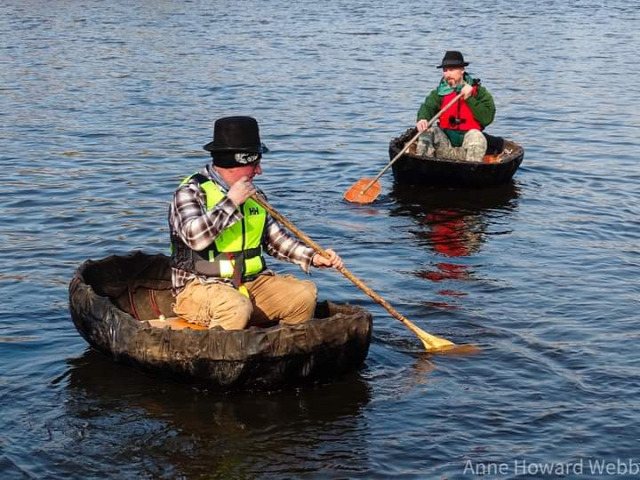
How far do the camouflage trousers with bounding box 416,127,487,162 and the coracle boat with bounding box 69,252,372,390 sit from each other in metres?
6.48

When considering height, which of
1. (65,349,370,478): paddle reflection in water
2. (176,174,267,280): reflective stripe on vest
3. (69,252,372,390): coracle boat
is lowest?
(65,349,370,478): paddle reflection in water

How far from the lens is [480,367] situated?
8.86 m

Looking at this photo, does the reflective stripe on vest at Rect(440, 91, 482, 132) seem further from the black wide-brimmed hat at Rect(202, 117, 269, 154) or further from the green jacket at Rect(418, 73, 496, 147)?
the black wide-brimmed hat at Rect(202, 117, 269, 154)

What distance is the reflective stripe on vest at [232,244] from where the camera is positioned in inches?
324

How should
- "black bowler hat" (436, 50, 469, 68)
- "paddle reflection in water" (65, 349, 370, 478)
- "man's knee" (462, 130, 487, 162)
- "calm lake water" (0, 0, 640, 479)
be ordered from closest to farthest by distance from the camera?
1. "paddle reflection in water" (65, 349, 370, 478)
2. "calm lake water" (0, 0, 640, 479)
3. "black bowler hat" (436, 50, 469, 68)
4. "man's knee" (462, 130, 487, 162)

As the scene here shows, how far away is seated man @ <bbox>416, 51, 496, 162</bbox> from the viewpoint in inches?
560

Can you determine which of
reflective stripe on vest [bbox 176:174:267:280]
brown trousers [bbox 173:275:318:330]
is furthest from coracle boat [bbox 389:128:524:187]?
reflective stripe on vest [bbox 176:174:267:280]

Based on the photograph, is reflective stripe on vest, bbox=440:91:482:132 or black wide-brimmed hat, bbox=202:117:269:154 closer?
black wide-brimmed hat, bbox=202:117:269:154

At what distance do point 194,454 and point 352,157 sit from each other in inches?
398

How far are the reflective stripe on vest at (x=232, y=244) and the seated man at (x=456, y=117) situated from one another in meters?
6.24

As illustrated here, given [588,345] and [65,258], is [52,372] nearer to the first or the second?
[65,258]

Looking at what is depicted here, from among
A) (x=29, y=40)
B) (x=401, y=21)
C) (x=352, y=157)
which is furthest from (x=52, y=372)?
(x=401, y=21)

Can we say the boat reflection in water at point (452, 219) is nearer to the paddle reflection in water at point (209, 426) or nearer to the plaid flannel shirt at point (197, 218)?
the paddle reflection in water at point (209, 426)

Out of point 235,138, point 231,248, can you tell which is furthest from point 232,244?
point 235,138
